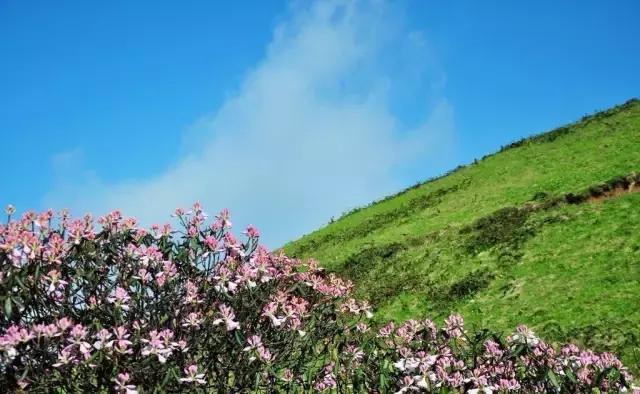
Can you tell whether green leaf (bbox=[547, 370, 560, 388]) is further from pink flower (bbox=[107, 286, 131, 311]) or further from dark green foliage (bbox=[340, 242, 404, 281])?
dark green foliage (bbox=[340, 242, 404, 281])

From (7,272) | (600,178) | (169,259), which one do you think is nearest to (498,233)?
(600,178)

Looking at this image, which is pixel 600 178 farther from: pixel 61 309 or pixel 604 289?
pixel 61 309

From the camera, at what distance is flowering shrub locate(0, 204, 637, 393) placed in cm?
709

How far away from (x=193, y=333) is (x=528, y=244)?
1968cm

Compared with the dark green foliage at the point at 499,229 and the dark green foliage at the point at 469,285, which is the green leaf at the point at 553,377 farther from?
the dark green foliage at the point at 499,229

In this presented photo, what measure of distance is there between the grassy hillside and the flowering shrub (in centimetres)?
687

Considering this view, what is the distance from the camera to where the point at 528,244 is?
2466 centimetres

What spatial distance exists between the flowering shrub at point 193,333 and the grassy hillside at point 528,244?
6874mm

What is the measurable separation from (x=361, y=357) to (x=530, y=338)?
2.39 meters

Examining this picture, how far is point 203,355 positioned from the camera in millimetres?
8320

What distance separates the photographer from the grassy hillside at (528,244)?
59.9 ft

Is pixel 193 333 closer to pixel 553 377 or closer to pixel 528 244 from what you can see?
pixel 553 377

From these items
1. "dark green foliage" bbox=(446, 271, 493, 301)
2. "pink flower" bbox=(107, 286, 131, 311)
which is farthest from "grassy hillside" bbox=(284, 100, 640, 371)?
"pink flower" bbox=(107, 286, 131, 311)

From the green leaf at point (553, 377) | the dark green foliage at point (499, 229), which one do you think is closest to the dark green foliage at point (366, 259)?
the dark green foliage at point (499, 229)
